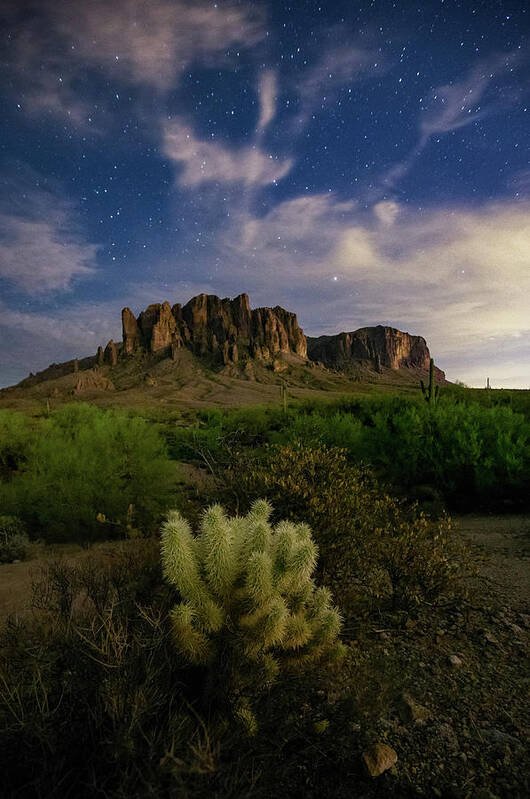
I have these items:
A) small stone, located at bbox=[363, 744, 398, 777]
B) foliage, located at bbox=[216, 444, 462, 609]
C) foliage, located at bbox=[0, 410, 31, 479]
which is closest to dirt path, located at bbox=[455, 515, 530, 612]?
foliage, located at bbox=[216, 444, 462, 609]

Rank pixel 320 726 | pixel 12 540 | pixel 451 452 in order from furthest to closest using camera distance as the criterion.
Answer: pixel 451 452
pixel 12 540
pixel 320 726

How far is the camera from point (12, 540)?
288 inches

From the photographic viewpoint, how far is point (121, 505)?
27.6 feet

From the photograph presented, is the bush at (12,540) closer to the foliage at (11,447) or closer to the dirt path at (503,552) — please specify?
the foliage at (11,447)

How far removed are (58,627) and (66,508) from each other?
229 inches

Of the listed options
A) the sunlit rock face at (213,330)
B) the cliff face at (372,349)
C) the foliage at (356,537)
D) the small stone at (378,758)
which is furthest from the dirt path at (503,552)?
the cliff face at (372,349)

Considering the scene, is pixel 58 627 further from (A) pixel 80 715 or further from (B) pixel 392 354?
(B) pixel 392 354

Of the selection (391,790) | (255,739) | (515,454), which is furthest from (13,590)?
(515,454)

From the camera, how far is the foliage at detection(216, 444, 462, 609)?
13.1ft

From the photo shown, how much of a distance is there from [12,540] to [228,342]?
114799mm

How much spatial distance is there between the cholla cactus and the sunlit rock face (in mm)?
107378

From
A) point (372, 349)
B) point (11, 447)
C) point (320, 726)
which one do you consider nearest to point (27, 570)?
point (320, 726)

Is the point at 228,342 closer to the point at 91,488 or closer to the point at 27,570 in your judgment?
the point at 91,488

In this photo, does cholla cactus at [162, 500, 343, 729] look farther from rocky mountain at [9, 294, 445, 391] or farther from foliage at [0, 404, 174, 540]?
rocky mountain at [9, 294, 445, 391]
